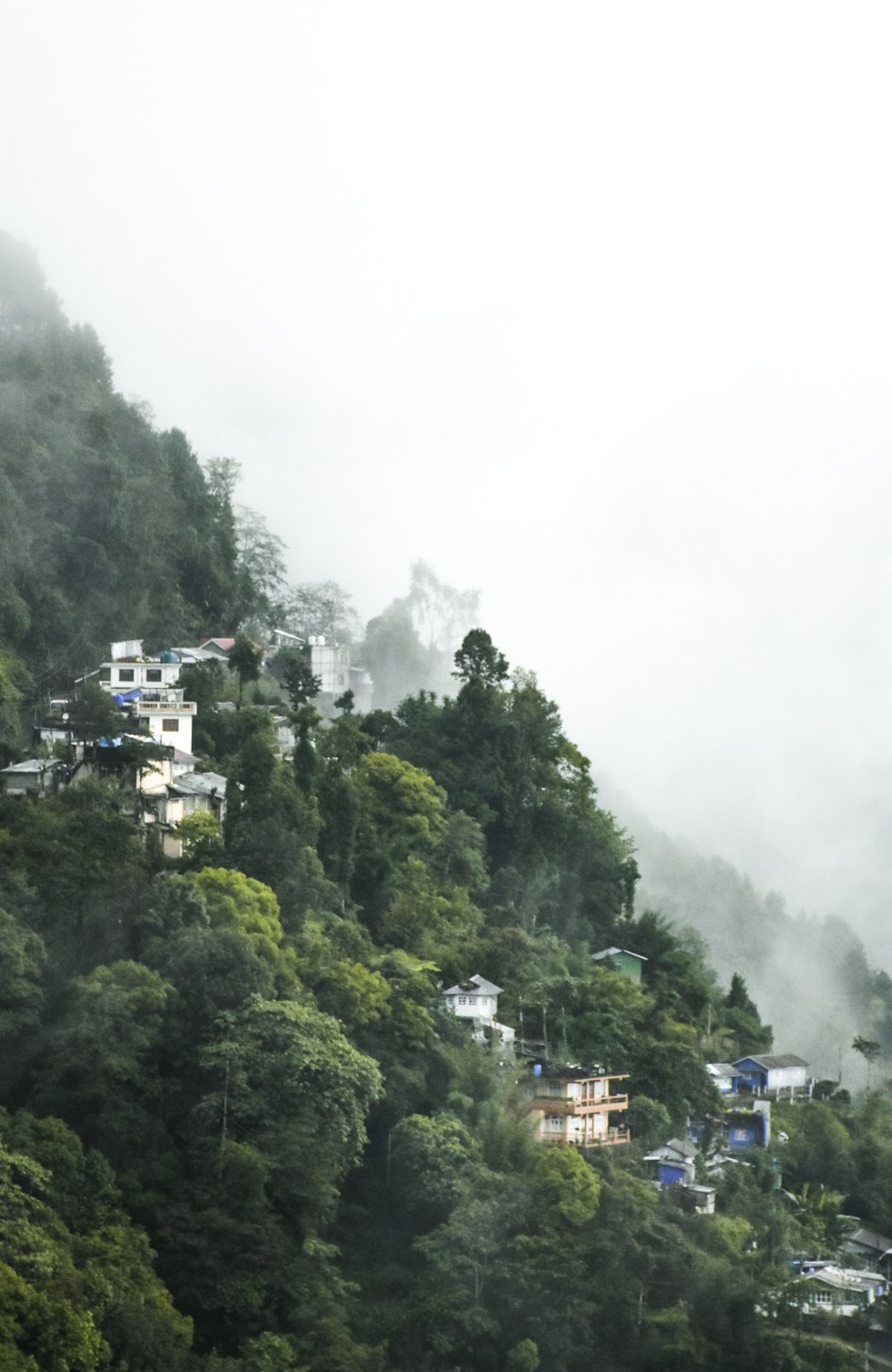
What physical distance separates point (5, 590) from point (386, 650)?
18.1 meters

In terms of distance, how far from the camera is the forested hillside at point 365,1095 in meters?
28.8

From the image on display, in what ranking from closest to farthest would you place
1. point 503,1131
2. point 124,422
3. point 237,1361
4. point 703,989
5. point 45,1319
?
point 45,1319 → point 237,1361 → point 503,1131 → point 703,989 → point 124,422

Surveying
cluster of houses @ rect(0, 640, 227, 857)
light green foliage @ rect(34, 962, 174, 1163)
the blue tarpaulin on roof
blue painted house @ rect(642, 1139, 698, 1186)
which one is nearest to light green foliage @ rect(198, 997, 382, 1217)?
light green foliage @ rect(34, 962, 174, 1163)

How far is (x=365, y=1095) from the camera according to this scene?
31.2 meters

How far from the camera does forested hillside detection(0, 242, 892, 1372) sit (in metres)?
28.8

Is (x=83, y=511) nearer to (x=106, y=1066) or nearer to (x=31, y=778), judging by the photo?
(x=31, y=778)

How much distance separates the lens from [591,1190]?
105 ft

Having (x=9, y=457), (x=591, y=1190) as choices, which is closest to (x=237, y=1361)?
(x=591, y=1190)

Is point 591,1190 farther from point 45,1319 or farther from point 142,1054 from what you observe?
point 45,1319

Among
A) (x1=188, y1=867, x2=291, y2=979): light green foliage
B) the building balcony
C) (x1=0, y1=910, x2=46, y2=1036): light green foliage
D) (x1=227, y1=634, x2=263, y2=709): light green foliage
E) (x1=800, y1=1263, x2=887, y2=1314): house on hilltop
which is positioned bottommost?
(x1=800, y1=1263, x2=887, y2=1314): house on hilltop

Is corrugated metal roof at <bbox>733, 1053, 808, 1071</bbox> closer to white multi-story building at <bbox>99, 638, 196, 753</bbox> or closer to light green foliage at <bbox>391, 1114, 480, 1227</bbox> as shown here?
light green foliage at <bbox>391, 1114, 480, 1227</bbox>

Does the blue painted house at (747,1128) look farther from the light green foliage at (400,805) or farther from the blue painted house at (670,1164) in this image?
the light green foliage at (400,805)

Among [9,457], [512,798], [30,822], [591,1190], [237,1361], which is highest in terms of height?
[9,457]

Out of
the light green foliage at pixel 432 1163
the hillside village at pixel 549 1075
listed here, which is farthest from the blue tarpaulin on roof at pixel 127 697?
the light green foliage at pixel 432 1163
